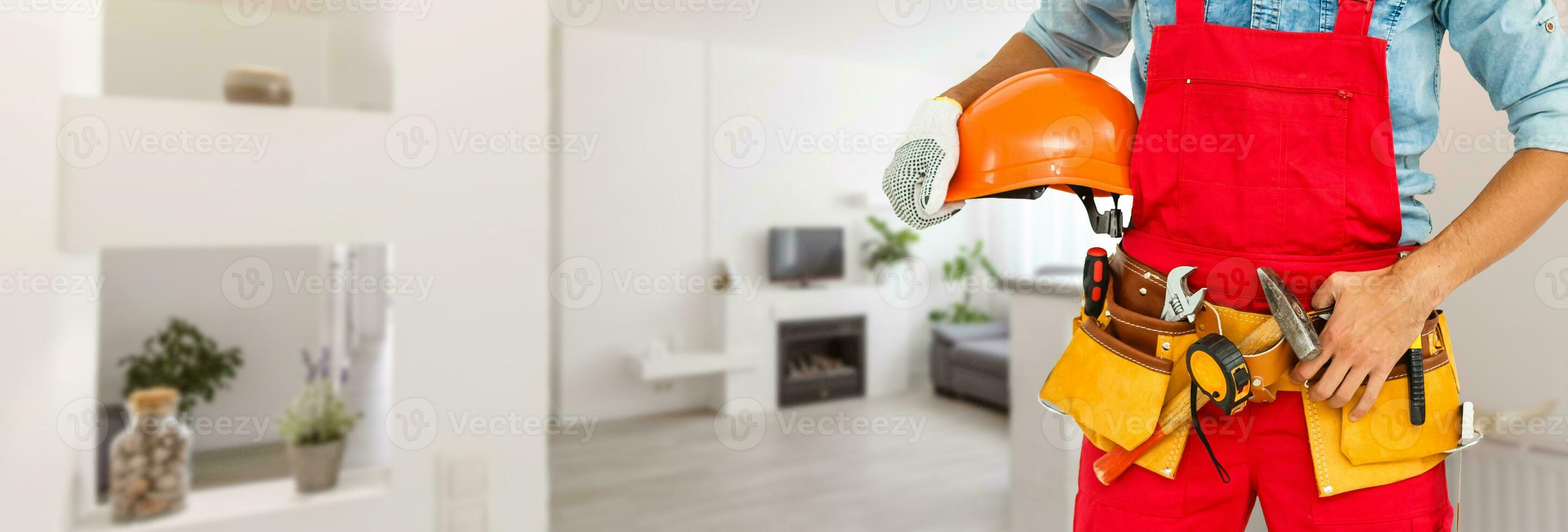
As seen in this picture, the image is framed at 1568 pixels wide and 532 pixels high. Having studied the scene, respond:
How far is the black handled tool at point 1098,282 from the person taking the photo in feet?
2.75

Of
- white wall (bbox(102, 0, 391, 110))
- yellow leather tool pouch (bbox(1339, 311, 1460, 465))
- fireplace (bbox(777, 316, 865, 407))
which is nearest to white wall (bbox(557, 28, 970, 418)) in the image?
fireplace (bbox(777, 316, 865, 407))

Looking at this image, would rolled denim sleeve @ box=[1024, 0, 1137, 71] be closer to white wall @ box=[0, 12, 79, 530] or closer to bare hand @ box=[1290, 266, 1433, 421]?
bare hand @ box=[1290, 266, 1433, 421]

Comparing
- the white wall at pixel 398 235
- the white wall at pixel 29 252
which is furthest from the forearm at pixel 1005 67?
the white wall at pixel 29 252

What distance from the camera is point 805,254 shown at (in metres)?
5.59

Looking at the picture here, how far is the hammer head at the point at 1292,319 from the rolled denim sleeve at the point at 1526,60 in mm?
258

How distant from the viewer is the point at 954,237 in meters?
6.54

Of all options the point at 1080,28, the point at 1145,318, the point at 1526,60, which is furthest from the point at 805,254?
the point at 1526,60

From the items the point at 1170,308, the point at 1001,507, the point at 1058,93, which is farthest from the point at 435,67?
the point at 1001,507

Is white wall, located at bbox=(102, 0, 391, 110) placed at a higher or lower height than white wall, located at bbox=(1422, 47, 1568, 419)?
higher

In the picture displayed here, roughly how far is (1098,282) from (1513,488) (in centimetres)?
112

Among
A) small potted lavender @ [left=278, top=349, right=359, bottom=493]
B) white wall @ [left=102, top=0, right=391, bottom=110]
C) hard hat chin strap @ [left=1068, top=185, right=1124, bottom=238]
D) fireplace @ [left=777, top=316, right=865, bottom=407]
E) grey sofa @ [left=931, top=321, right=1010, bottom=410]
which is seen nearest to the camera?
hard hat chin strap @ [left=1068, top=185, right=1124, bottom=238]

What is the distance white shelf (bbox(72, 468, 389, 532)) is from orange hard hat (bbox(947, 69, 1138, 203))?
1942 mm

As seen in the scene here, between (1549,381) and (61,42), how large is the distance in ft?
10.1

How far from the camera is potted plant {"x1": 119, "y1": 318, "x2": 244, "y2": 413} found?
371 cm
